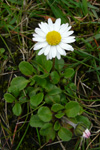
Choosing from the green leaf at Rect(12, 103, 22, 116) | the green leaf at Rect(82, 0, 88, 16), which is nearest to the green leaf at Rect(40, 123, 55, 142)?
the green leaf at Rect(12, 103, 22, 116)

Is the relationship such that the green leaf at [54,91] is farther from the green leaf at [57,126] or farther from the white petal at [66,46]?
the white petal at [66,46]

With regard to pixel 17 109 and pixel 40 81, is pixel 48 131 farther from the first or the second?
pixel 40 81

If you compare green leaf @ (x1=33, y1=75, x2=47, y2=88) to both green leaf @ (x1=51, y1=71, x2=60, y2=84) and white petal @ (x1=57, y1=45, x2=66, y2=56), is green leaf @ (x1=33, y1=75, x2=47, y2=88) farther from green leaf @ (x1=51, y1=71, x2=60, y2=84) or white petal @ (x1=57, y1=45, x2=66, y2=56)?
white petal @ (x1=57, y1=45, x2=66, y2=56)

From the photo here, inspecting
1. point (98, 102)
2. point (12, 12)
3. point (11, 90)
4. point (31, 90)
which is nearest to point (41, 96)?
point (31, 90)

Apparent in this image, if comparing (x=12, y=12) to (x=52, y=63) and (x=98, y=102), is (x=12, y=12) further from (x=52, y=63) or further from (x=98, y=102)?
(x=98, y=102)

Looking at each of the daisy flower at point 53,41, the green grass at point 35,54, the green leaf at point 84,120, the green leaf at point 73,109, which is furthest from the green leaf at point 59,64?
the green leaf at point 84,120
